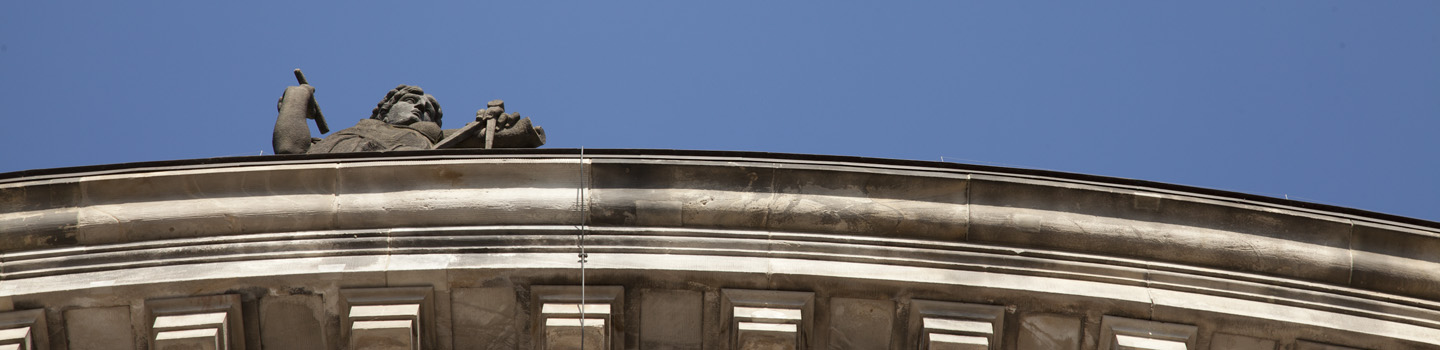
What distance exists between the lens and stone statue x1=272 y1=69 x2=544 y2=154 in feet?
51.6

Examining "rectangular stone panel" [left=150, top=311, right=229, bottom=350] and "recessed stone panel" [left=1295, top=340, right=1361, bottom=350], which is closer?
"rectangular stone panel" [left=150, top=311, right=229, bottom=350]

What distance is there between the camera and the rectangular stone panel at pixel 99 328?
13117mm

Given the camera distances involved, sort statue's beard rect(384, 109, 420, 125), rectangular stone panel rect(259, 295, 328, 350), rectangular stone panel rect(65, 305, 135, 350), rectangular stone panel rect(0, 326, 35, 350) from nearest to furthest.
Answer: rectangular stone panel rect(0, 326, 35, 350)
rectangular stone panel rect(65, 305, 135, 350)
rectangular stone panel rect(259, 295, 328, 350)
statue's beard rect(384, 109, 420, 125)

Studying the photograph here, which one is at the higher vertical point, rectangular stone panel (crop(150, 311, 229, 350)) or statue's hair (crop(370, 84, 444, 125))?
statue's hair (crop(370, 84, 444, 125))

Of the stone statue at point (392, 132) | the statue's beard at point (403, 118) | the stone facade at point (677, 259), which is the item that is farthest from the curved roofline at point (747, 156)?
the statue's beard at point (403, 118)

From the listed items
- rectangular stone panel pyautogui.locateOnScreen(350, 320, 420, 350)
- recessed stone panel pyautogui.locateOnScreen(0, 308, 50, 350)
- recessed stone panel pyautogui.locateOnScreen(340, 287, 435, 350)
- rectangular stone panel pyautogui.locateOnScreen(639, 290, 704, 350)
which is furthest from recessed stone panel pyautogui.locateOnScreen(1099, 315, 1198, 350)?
recessed stone panel pyautogui.locateOnScreen(0, 308, 50, 350)

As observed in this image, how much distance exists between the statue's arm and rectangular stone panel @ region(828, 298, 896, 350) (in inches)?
209

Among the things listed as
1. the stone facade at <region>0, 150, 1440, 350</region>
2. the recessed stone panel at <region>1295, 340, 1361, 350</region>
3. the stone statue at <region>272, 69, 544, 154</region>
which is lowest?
the recessed stone panel at <region>1295, 340, 1361, 350</region>

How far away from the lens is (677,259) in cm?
1353

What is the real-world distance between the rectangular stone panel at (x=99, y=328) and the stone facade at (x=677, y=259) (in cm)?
2

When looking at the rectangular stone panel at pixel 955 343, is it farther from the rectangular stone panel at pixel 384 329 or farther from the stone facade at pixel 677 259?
the rectangular stone panel at pixel 384 329

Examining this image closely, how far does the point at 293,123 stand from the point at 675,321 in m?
4.65

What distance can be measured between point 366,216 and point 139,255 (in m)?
1.76

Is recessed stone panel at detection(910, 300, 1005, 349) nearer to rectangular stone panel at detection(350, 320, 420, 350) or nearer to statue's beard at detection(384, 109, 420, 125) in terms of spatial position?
rectangular stone panel at detection(350, 320, 420, 350)
